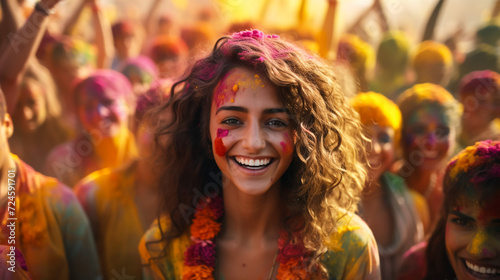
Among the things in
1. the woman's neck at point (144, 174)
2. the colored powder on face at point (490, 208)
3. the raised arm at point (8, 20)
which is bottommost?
the woman's neck at point (144, 174)

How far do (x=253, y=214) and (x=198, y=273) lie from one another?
384 millimetres

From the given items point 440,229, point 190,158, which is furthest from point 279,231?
point 440,229

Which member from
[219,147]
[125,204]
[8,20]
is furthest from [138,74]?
[219,147]

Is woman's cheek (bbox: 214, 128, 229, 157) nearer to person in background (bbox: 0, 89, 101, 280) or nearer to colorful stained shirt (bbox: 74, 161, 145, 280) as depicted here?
person in background (bbox: 0, 89, 101, 280)

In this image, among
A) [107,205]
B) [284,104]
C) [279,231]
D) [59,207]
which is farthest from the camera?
[107,205]

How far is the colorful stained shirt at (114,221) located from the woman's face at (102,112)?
0.58 meters

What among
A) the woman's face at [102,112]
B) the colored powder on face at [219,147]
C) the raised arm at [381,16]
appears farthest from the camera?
the raised arm at [381,16]

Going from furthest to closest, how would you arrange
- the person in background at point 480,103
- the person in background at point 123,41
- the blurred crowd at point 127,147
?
the person in background at point 123,41, the person in background at point 480,103, the blurred crowd at point 127,147

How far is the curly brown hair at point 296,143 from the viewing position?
2025 millimetres

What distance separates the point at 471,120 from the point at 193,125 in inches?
105

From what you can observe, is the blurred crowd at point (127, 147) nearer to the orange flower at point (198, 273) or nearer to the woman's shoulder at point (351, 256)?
the woman's shoulder at point (351, 256)

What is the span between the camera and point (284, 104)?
6.53 feet

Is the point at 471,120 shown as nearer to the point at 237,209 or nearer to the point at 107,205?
the point at 237,209

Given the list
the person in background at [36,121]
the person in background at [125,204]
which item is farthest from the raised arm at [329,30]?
the person in background at [36,121]
